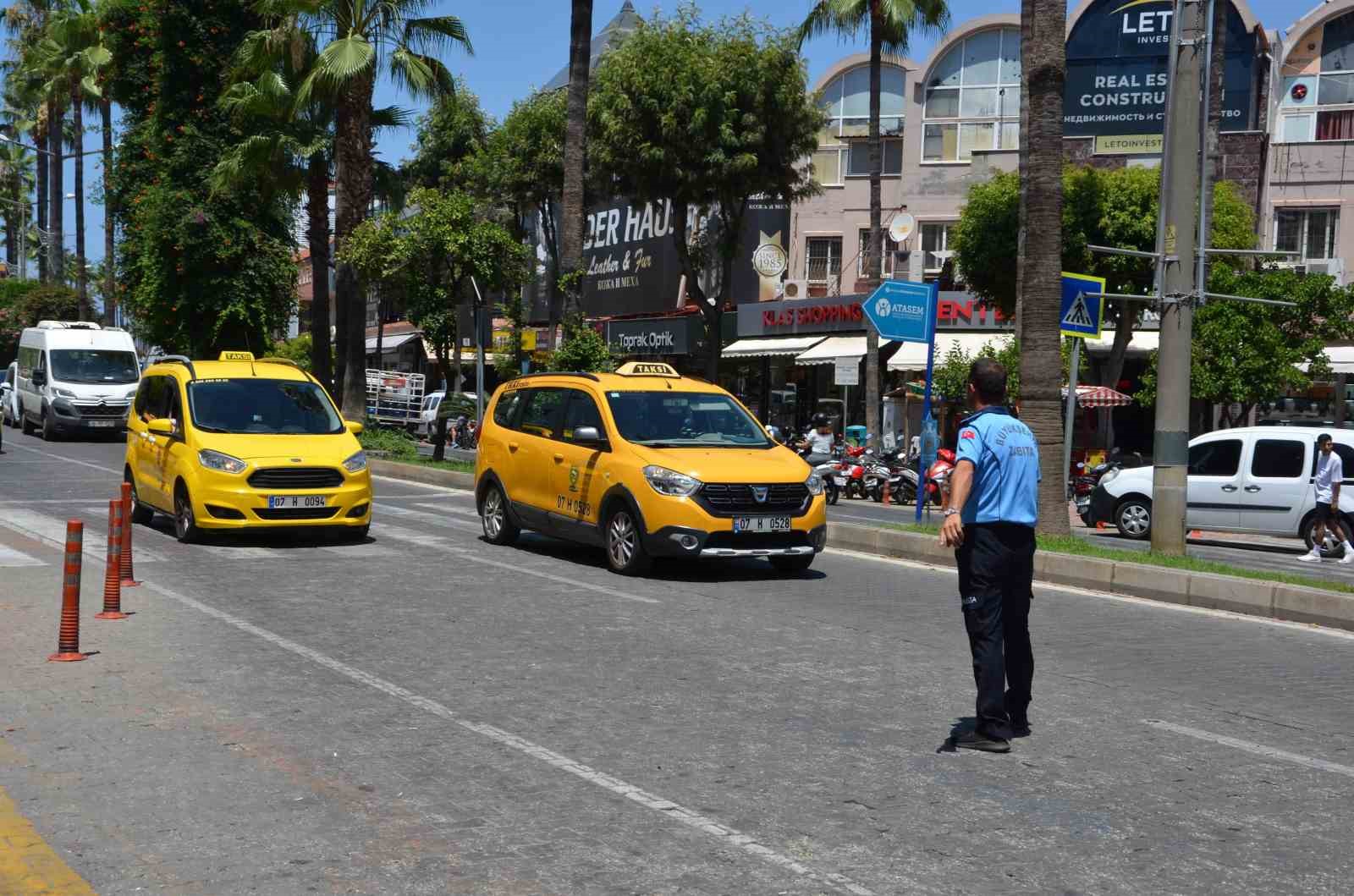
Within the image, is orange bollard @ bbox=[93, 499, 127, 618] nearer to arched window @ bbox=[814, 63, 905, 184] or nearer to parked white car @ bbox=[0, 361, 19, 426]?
parked white car @ bbox=[0, 361, 19, 426]

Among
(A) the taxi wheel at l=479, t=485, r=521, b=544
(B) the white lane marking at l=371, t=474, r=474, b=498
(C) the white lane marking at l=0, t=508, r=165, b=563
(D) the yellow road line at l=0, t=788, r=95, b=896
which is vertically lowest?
(B) the white lane marking at l=371, t=474, r=474, b=498

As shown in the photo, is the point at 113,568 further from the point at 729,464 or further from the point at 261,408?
the point at 261,408

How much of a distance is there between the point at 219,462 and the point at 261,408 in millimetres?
1309

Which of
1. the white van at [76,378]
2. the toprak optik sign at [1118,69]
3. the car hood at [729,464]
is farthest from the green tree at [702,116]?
the car hood at [729,464]

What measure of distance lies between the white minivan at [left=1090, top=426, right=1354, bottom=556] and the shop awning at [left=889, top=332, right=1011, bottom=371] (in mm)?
13135

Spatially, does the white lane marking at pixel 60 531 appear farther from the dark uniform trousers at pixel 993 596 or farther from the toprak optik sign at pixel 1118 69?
the toprak optik sign at pixel 1118 69

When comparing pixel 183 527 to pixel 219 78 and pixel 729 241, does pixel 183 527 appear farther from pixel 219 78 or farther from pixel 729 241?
pixel 219 78

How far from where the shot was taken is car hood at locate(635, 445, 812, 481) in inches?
493

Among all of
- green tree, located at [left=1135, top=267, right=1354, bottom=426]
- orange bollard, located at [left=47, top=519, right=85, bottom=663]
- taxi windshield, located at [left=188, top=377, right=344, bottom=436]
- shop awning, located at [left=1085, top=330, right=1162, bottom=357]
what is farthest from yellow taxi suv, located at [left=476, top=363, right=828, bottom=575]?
shop awning, located at [left=1085, top=330, right=1162, bottom=357]

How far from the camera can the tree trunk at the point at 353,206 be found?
28.6m

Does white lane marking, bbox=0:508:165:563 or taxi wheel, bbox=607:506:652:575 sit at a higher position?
taxi wheel, bbox=607:506:652:575

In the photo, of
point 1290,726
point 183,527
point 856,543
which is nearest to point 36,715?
point 1290,726

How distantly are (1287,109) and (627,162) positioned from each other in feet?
54.4

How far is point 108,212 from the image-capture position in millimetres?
42969
